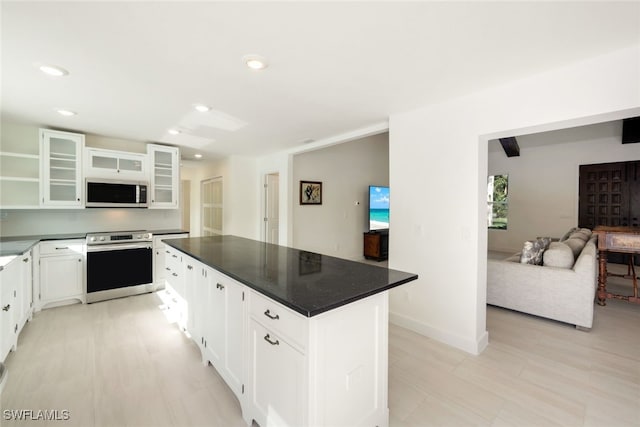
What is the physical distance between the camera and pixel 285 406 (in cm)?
139

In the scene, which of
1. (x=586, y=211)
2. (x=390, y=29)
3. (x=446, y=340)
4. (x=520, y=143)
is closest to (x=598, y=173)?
(x=586, y=211)

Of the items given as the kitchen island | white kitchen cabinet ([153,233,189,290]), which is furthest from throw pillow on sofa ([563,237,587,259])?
white kitchen cabinet ([153,233,189,290])

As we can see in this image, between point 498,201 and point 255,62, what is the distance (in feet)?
23.3

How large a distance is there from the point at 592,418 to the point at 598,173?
592cm

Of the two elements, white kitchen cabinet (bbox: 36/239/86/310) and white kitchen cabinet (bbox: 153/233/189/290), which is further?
white kitchen cabinet (bbox: 153/233/189/290)

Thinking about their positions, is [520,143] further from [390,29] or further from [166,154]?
[166,154]

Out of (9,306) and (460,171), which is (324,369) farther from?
(9,306)

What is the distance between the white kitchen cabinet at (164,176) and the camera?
426 cm

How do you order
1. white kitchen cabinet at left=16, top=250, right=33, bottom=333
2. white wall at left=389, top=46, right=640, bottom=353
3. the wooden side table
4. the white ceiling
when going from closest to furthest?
the white ceiling
white wall at left=389, top=46, right=640, bottom=353
white kitchen cabinet at left=16, top=250, right=33, bottom=333
the wooden side table

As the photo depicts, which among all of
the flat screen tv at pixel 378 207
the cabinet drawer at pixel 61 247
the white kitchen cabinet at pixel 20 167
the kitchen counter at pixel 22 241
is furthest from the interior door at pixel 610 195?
the white kitchen cabinet at pixel 20 167

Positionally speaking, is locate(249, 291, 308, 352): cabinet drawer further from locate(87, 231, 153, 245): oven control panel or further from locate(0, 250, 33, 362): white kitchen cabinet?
locate(87, 231, 153, 245): oven control panel

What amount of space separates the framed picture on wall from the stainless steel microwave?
2.53 metres

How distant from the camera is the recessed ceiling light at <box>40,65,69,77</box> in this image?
6.45ft

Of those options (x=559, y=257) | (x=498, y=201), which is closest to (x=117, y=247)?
(x=559, y=257)
